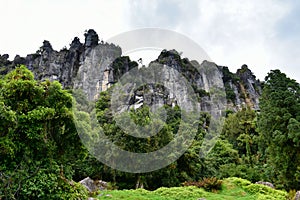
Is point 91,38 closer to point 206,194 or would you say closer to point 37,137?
point 206,194

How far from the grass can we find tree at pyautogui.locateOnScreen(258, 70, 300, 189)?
141 cm

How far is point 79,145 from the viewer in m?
9.62

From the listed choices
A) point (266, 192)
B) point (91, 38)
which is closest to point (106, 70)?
point (91, 38)

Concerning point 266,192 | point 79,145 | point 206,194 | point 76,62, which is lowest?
point 206,194

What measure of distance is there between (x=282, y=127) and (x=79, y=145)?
330 inches

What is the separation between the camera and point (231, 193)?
470 inches

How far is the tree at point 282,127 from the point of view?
38.8 ft

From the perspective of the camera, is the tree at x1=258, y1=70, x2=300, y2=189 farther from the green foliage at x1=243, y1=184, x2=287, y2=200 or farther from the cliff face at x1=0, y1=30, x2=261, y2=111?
the cliff face at x1=0, y1=30, x2=261, y2=111

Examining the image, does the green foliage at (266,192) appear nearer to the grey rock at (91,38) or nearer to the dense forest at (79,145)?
the dense forest at (79,145)

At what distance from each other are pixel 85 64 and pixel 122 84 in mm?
8494

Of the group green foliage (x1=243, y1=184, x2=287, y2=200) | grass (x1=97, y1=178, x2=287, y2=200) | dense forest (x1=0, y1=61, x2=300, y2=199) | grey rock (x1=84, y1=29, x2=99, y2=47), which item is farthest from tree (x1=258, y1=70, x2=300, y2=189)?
grey rock (x1=84, y1=29, x2=99, y2=47)

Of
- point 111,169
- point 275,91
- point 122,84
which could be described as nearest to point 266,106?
point 275,91

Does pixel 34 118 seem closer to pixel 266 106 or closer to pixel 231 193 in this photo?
pixel 231 193

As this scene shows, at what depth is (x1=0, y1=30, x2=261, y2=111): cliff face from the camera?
38719 millimetres
